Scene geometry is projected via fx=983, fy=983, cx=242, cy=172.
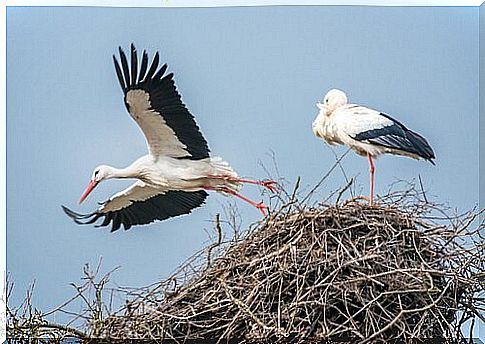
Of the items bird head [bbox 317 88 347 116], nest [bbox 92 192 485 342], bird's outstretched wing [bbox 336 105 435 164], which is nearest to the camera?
nest [bbox 92 192 485 342]

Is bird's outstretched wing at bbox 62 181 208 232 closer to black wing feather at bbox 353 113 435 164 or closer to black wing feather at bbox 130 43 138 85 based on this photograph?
black wing feather at bbox 130 43 138 85

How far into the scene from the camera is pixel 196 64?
4.17 metres

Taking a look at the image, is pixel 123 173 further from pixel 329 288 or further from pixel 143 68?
pixel 329 288

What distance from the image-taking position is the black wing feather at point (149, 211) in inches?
164

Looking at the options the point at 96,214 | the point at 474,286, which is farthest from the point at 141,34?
the point at 474,286

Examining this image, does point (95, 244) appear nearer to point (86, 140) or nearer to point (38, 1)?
point (86, 140)

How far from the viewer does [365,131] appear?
13.2ft

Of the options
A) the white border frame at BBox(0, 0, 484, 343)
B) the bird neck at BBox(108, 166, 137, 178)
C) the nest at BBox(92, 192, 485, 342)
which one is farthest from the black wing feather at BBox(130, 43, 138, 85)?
the nest at BBox(92, 192, 485, 342)

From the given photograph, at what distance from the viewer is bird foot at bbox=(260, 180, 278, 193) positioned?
4133 millimetres

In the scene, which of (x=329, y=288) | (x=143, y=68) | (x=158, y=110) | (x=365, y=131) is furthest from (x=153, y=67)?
(x=329, y=288)

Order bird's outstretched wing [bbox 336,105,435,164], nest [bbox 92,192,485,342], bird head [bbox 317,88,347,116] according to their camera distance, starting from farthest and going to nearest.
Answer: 1. bird head [bbox 317,88,347,116]
2. bird's outstretched wing [bbox 336,105,435,164]
3. nest [bbox 92,192,485,342]

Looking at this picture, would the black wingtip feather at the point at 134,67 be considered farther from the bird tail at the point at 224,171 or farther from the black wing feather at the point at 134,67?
the bird tail at the point at 224,171

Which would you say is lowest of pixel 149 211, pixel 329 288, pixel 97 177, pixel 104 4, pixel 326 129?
pixel 329 288

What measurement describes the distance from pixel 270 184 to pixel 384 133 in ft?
1.71
